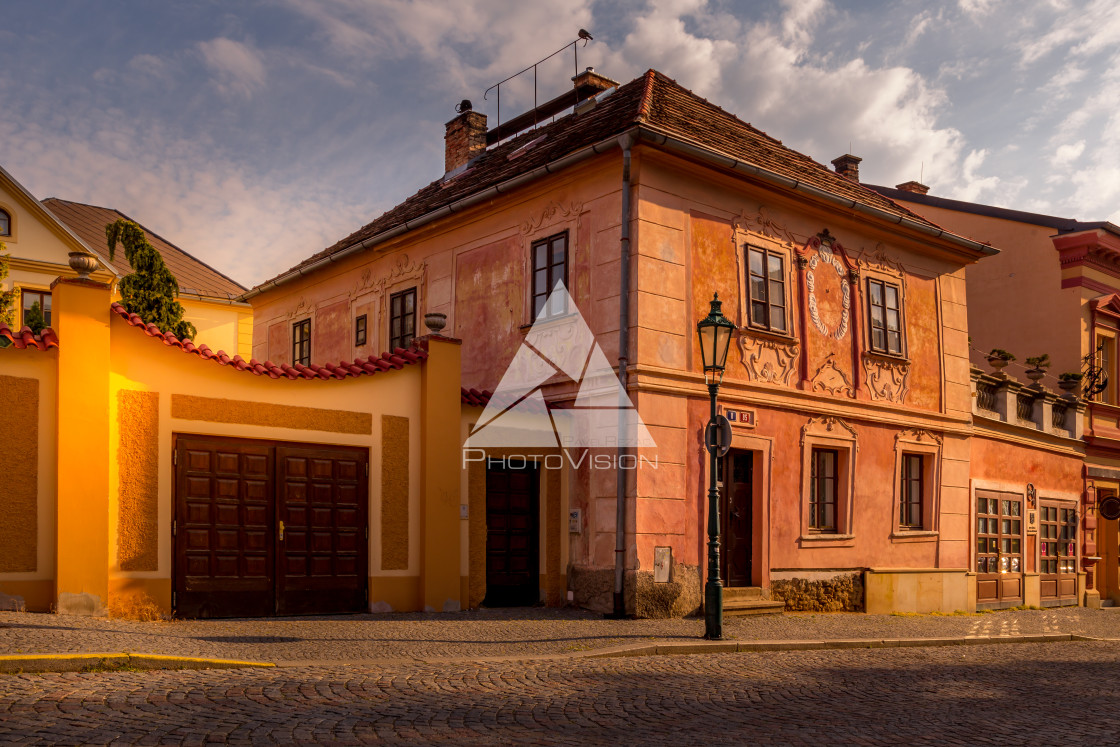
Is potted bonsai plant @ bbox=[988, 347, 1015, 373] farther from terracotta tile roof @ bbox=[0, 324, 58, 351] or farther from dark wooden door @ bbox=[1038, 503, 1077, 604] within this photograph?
terracotta tile roof @ bbox=[0, 324, 58, 351]

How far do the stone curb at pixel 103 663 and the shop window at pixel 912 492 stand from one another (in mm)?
13024

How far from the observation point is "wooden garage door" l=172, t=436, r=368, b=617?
11.8 metres

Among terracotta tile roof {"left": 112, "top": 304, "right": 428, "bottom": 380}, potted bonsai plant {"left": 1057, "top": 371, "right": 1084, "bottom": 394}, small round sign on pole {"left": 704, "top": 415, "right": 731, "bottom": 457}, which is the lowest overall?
small round sign on pole {"left": 704, "top": 415, "right": 731, "bottom": 457}

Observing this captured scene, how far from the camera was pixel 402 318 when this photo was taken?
770 inches

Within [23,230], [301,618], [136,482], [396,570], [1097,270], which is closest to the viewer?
[136,482]

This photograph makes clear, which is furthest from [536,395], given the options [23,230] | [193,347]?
[23,230]

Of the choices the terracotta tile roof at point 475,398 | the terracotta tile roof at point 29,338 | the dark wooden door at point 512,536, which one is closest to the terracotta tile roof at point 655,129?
the terracotta tile roof at point 475,398

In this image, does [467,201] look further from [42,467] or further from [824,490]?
[42,467]

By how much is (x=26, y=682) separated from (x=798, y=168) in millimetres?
14502

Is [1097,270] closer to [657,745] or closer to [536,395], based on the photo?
[536,395]

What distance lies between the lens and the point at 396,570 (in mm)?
13477

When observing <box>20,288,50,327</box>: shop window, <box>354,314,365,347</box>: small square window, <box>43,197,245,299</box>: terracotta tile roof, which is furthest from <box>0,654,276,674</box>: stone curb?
<box>43,197,245,299</box>: terracotta tile roof

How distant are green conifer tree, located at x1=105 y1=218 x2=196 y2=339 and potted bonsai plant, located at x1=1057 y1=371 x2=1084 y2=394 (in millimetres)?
18827

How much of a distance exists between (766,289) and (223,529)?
8888 millimetres
